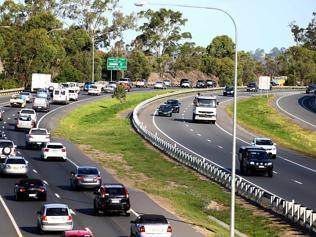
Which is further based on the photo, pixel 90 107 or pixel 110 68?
pixel 110 68

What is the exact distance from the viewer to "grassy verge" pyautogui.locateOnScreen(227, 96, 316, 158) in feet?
287

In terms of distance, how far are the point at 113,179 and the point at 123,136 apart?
29474 millimetres

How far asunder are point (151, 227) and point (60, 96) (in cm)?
8602

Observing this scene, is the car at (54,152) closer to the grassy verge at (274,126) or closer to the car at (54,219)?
the grassy verge at (274,126)

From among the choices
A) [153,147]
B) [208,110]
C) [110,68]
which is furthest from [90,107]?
[110,68]

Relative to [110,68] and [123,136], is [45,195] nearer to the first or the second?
[123,136]

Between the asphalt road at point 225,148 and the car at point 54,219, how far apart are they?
1579 centimetres

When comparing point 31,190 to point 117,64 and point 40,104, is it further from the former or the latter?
point 117,64

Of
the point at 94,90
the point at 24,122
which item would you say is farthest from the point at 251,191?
the point at 94,90

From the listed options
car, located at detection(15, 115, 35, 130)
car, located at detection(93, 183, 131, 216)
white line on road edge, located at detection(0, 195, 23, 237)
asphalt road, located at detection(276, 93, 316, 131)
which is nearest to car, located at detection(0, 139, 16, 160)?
white line on road edge, located at detection(0, 195, 23, 237)

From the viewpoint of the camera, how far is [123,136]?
84.4 metres

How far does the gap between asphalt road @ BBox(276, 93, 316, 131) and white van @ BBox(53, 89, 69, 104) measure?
32.1 meters

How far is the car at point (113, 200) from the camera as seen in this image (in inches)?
1539

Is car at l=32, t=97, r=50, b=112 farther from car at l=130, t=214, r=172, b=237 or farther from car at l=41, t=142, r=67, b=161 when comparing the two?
car at l=130, t=214, r=172, b=237
